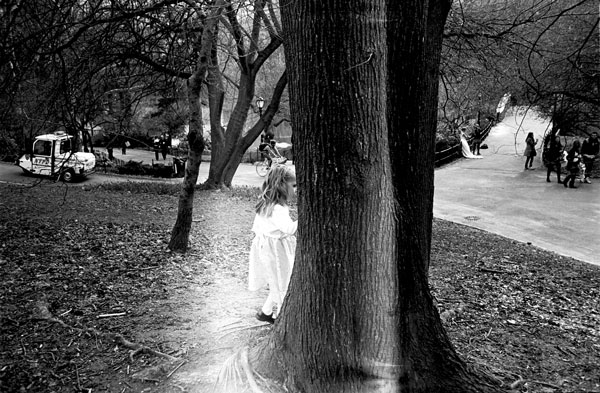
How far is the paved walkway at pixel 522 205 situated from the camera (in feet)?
35.6

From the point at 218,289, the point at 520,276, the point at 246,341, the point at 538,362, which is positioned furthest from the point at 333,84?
the point at 520,276

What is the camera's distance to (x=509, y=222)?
41.4 feet

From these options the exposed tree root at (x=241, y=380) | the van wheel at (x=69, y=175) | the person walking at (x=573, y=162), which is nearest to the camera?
the exposed tree root at (x=241, y=380)

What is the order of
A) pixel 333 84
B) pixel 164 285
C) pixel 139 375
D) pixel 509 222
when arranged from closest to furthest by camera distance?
pixel 333 84
pixel 139 375
pixel 164 285
pixel 509 222

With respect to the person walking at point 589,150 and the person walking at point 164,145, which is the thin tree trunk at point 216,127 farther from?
the person walking at point 589,150

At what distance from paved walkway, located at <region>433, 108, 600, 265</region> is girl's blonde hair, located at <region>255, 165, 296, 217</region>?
15.1 feet

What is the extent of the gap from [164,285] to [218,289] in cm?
61

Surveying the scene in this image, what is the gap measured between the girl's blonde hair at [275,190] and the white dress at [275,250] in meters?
0.05

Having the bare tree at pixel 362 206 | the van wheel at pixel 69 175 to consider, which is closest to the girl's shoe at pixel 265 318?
the bare tree at pixel 362 206

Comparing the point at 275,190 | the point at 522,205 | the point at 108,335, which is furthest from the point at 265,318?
the point at 522,205

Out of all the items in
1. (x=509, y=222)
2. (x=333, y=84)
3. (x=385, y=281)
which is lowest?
(x=509, y=222)

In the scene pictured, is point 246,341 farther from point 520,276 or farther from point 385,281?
point 520,276

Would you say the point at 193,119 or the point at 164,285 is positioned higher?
the point at 193,119

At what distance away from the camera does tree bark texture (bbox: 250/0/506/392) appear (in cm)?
243
